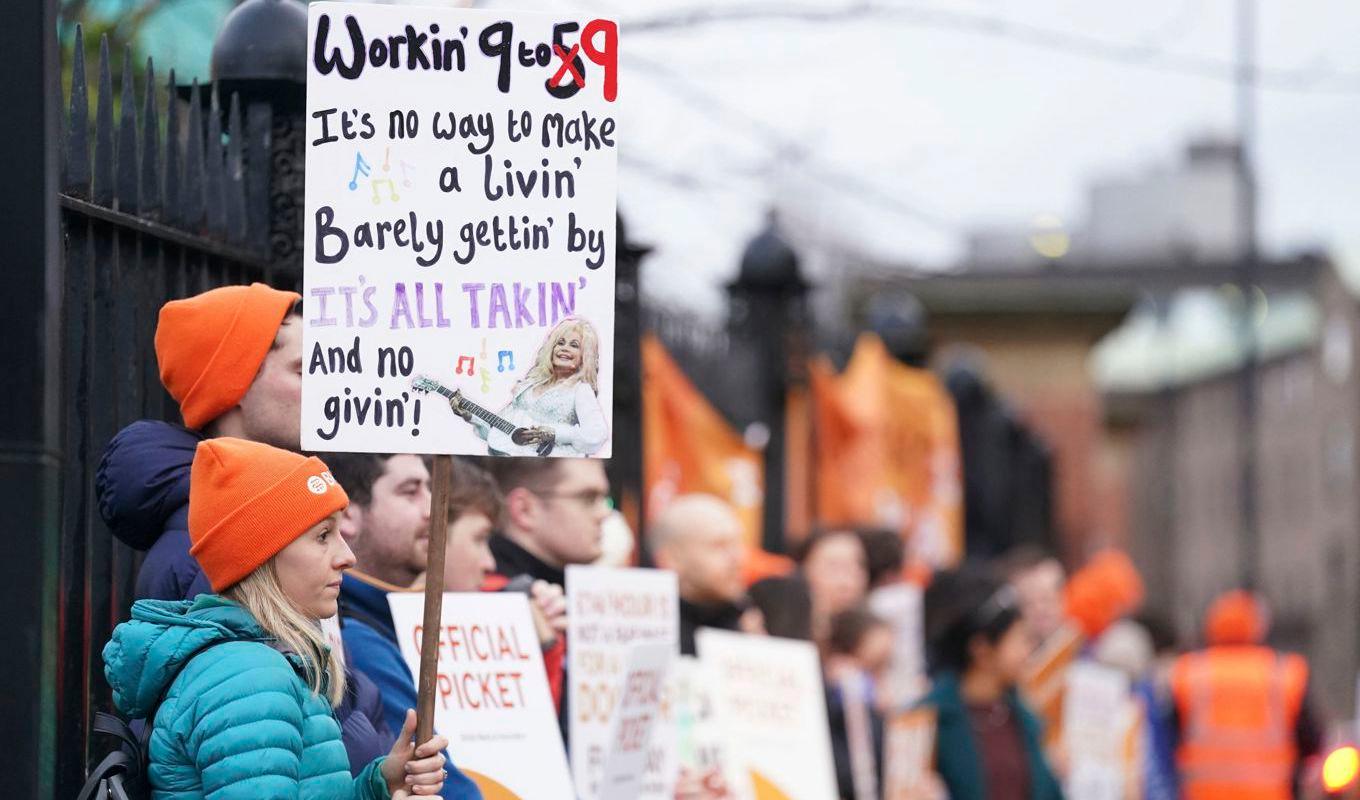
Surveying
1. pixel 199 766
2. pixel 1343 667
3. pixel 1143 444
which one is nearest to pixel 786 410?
pixel 199 766

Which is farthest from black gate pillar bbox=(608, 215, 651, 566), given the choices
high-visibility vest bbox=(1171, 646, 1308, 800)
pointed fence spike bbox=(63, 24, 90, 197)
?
high-visibility vest bbox=(1171, 646, 1308, 800)

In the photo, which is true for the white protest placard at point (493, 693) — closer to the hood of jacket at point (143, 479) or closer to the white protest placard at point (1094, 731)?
the hood of jacket at point (143, 479)

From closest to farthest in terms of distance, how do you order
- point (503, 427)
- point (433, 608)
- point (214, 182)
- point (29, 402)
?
point (29, 402)
point (433, 608)
point (503, 427)
point (214, 182)

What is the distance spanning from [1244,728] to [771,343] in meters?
3.73

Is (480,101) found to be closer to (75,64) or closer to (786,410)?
(75,64)

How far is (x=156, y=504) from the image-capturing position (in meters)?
5.15

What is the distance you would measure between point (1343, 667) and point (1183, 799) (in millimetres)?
50798

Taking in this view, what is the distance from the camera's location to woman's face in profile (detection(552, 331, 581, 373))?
528 centimetres

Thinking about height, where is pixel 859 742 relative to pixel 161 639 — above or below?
below

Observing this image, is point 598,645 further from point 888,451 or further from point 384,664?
point 888,451

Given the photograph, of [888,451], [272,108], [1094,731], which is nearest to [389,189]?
[272,108]

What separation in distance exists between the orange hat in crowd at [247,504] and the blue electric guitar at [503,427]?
443mm

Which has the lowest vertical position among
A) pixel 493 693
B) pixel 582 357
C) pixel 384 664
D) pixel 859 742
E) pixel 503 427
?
pixel 859 742

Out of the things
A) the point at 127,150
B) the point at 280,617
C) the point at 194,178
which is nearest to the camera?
the point at 280,617
